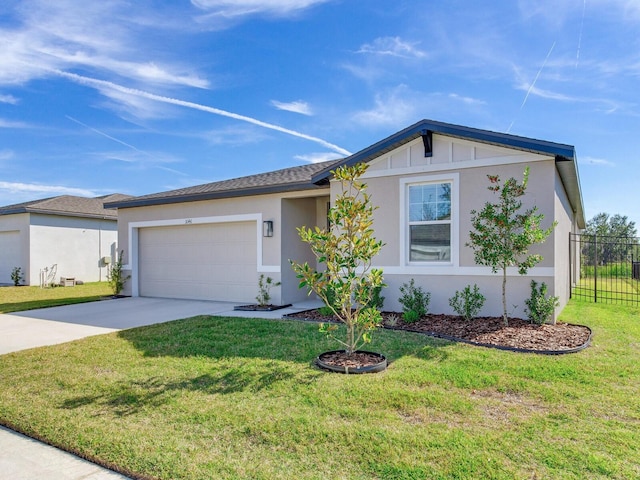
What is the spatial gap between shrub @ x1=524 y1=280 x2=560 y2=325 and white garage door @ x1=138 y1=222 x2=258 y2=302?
6.65 metres

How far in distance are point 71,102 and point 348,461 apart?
14.7 m

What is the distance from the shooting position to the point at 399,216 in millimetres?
8586

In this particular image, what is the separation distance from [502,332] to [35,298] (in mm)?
14212

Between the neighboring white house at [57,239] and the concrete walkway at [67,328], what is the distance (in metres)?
8.25

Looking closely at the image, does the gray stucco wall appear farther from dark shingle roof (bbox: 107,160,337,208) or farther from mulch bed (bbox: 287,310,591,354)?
mulch bed (bbox: 287,310,591,354)

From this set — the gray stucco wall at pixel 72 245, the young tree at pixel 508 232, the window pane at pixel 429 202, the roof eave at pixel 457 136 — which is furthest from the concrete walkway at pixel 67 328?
the gray stucco wall at pixel 72 245

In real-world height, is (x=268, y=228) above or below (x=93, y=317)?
above

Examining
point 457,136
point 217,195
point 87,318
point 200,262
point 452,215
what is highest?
point 457,136

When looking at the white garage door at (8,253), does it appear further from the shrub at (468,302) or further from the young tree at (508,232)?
the young tree at (508,232)

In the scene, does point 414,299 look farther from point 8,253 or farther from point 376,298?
point 8,253

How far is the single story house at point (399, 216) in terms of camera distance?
297 inches

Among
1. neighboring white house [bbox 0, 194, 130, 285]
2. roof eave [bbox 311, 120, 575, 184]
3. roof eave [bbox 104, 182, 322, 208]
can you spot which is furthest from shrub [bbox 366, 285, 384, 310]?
neighboring white house [bbox 0, 194, 130, 285]

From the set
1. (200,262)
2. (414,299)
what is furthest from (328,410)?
(200,262)

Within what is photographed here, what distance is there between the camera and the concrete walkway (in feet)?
9.78
